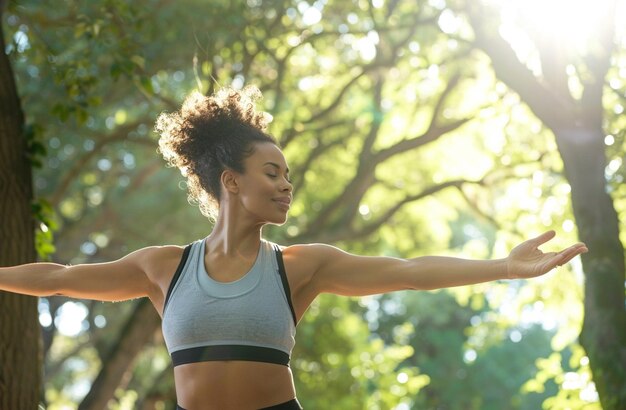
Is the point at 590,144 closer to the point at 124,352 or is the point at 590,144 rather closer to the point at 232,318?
the point at 232,318

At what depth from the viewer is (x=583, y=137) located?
8.50 m

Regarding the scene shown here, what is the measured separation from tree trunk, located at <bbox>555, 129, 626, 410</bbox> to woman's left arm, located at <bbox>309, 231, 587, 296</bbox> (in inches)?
148

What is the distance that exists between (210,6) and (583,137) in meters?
4.51

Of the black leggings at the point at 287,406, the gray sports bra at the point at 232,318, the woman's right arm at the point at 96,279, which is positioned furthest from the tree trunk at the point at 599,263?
the woman's right arm at the point at 96,279

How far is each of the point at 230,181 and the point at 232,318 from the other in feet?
2.09

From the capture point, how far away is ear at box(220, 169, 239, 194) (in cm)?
441

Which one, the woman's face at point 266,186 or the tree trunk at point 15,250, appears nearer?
the woman's face at point 266,186

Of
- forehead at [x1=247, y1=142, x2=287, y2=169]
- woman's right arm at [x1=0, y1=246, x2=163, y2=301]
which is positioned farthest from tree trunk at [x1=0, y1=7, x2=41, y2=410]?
forehead at [x1=247, y1=142, x2=287, y2=169]

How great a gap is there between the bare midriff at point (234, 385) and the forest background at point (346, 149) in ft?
6.87

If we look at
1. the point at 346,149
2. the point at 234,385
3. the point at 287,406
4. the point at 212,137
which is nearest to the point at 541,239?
the point at 287,406

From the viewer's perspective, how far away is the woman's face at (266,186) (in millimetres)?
4301

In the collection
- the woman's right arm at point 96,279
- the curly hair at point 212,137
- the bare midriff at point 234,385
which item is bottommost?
the bare midriff at point 234,385

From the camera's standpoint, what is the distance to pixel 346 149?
54.6 ft

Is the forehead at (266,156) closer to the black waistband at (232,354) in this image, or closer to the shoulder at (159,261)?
the shoulder at (159,261)
